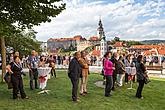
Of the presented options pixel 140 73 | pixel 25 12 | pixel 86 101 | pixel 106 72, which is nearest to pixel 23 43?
pixel 25 12

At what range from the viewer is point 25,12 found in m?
15.9

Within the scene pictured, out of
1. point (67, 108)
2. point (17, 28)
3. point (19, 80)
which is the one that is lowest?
point (67, 108)

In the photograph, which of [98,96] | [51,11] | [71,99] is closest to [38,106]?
[71,99]

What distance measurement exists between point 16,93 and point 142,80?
4844mm

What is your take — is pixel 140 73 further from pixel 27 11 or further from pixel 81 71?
pixel 27 11

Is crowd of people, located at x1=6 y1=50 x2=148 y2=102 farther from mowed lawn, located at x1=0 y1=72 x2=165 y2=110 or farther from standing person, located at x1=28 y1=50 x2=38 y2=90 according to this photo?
mowed lawn, located at x1=0 y1=72 x2=165 y2=110

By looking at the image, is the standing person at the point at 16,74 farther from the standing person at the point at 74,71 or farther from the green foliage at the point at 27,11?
the green foliage at the point at 27,11

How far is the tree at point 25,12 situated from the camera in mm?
15028

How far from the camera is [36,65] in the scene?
1514cm

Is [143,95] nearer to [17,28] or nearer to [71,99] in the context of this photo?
[71,99]

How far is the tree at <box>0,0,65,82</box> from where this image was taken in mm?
15028

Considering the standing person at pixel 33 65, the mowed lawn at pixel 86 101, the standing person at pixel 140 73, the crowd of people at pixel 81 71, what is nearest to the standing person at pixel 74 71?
the crowd of people at pixel 81 71

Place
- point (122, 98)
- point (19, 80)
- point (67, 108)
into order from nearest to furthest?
1. point (67, 108)
2. point (19, 80)
3. point (122, 98)

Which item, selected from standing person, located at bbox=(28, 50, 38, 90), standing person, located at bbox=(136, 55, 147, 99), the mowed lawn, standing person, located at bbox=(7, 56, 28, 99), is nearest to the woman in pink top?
the mowed lawn
